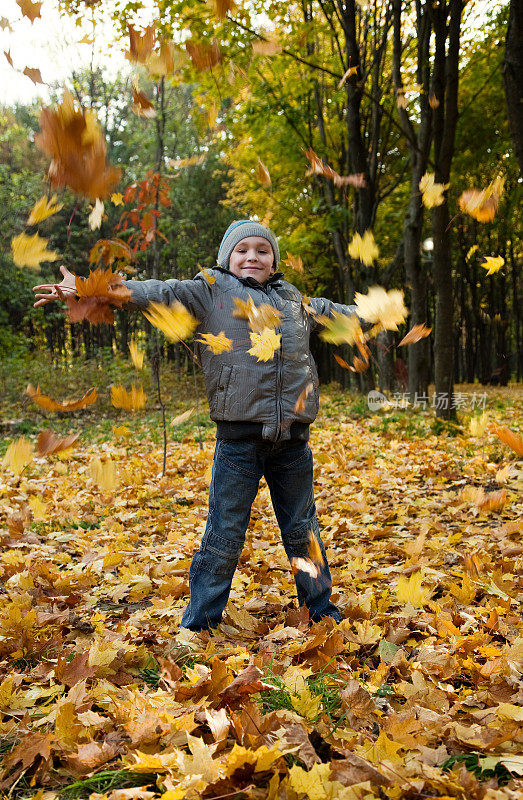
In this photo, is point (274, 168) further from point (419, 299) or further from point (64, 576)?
point (64, 576)

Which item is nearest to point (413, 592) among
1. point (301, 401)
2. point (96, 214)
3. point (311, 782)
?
point (301, 401)

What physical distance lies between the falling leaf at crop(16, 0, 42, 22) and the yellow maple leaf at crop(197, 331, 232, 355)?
1391 millimetres

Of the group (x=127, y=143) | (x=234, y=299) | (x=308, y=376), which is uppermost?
(x=127, y=143)

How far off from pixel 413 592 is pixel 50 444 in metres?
1.74

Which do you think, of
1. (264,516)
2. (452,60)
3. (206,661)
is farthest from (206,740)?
(452,60)

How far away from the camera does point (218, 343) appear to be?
7.47 feet

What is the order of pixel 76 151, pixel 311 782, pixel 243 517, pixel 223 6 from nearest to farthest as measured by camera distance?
pixel 311 782 < pixel 76 151 < pixel 243 517 < pixel 223 6

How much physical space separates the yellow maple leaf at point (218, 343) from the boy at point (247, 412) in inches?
0.8

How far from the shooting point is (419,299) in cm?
990

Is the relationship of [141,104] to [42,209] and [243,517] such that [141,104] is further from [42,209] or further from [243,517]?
[243,517]

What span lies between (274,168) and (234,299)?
46.3ft

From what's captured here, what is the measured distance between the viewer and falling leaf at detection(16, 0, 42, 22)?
2.22m

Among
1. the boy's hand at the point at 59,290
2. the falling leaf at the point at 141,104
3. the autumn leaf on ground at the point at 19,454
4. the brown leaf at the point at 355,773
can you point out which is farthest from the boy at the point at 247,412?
the brown leaf at the point at 355,773

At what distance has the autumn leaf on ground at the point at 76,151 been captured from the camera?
6.48 ft
